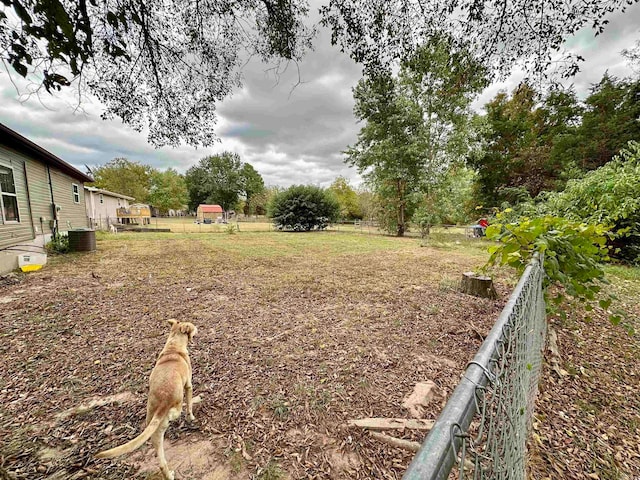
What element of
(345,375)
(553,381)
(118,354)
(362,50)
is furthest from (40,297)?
(553,381)

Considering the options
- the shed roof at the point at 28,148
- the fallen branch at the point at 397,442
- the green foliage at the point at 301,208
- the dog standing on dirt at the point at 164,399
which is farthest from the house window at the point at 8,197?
the green foliage at the point at 301,208

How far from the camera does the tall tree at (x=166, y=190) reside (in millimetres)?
36144

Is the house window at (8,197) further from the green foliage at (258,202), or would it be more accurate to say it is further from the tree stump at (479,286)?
the green foliage at (258,202)

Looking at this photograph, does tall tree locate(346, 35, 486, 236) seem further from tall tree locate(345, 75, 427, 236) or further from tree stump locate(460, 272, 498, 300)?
tree stump locate(460, 272, 498, 300)

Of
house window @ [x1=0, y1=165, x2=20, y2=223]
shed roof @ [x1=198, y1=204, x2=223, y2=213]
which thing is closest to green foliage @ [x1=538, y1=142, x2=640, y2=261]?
house window @ [x1=0, y1=165, x2=20, y2=223]

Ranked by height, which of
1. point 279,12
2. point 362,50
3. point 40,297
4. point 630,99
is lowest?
point 40,297

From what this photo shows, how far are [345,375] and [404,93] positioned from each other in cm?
1490

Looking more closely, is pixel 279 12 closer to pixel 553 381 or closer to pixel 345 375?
pixel 345 375

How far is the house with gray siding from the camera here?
6047 millimetres

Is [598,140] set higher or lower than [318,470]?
higher

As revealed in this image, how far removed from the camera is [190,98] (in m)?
3.78

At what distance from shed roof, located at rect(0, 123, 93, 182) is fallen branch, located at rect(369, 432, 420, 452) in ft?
30.4

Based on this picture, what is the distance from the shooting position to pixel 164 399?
146 cm

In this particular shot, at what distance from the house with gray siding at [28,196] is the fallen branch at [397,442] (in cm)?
785
